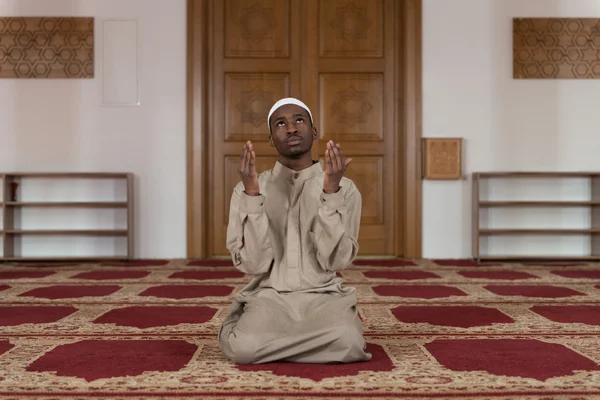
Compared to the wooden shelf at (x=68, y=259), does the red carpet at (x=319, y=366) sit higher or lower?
higher

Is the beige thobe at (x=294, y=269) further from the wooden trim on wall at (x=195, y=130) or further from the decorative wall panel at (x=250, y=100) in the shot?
the decorative wall panel at (x=250, y=100)

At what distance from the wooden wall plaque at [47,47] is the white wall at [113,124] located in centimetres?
8

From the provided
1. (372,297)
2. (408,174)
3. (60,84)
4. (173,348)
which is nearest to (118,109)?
(60,84)

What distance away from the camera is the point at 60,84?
6.06 m

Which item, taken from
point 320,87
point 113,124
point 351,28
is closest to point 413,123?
point 320,87

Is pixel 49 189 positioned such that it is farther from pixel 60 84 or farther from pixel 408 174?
pixel 408 174

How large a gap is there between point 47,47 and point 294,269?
4.78m

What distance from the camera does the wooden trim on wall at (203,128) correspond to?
6035mm

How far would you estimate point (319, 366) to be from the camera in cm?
207

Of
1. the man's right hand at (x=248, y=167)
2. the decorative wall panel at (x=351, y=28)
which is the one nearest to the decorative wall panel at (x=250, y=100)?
the decorative wall panel at (x=351, y=28)

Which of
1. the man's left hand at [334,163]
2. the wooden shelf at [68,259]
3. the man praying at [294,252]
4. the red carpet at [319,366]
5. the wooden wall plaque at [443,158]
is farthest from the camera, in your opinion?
the wooden wall plaque at [443,158]

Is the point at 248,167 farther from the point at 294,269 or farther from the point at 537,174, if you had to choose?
the point at 537,174

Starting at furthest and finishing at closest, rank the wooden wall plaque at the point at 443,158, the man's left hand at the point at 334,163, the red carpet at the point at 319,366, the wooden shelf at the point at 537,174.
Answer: the wooden wall plaque at the point at 443,158 < the wooden shelf at the point at 537,174 < the man's left hand at the point at 334,163 < the red carpet at the point at 319,366

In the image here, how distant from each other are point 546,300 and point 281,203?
2004 mm
